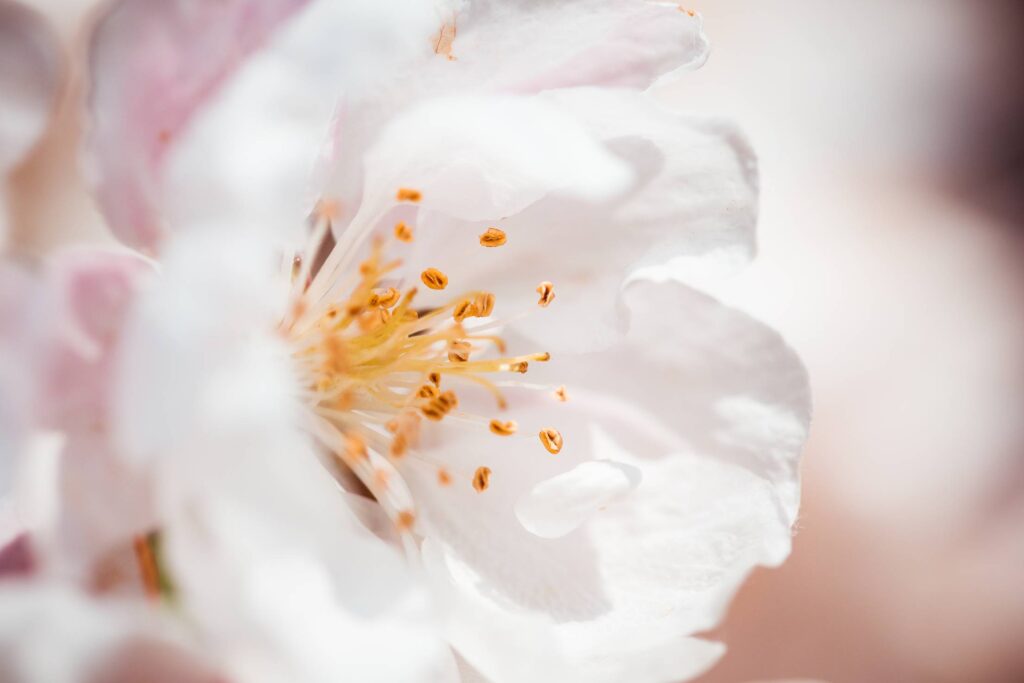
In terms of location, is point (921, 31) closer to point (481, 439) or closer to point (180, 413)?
point (481, 439)

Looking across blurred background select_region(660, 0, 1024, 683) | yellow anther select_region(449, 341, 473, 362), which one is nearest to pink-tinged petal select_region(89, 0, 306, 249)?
yellow anther select_region(449, 341, 473, 362)

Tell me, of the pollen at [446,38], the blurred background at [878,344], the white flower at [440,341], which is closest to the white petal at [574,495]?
the white flower at [440,341]

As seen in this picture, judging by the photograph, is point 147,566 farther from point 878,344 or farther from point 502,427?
point 878,344

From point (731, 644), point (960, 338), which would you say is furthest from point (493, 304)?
point (960, 338)

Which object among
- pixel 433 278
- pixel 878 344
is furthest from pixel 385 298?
pixel 878 344

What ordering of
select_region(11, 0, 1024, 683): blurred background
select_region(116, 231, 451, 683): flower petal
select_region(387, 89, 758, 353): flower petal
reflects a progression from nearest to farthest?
select_region(116, 231, 451, 683): flower petal < select_region(387, 89, 758, 353): flower petal < select_region(11, 0, 1024, 683): blurred background

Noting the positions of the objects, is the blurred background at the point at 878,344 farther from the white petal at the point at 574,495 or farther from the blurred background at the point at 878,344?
the white petal at the point at 574,495

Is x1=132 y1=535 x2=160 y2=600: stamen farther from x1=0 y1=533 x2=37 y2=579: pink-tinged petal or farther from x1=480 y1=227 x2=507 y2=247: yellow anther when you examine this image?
x1=480 y1=227 x2=507 y2=247: yellow anther

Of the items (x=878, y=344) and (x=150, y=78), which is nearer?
(x=150, y=78)
